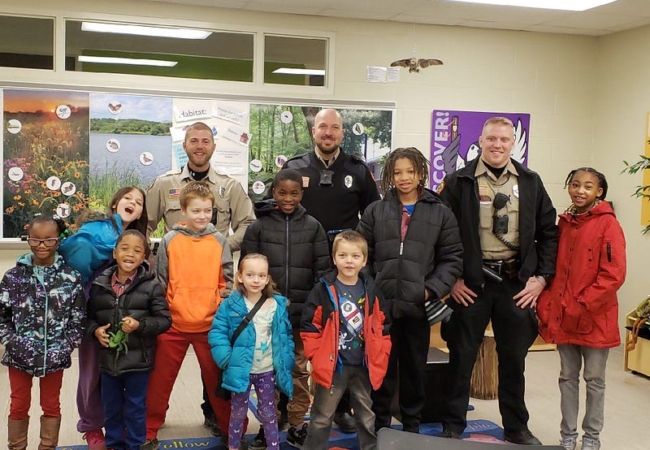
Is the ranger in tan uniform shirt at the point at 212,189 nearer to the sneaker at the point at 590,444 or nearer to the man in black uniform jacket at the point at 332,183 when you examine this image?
the man in black uniform jacket at the point at 332,183

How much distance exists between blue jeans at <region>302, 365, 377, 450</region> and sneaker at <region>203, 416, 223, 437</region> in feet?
2.09

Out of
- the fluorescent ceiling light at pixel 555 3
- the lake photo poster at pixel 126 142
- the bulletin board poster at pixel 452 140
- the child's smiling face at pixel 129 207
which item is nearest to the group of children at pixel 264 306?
the child's smiling face at pixel 129 207

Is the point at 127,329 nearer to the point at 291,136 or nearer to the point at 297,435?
the point at 297,435

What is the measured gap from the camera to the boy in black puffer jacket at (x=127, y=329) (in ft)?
10.2

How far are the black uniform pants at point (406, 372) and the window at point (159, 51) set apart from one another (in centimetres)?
307

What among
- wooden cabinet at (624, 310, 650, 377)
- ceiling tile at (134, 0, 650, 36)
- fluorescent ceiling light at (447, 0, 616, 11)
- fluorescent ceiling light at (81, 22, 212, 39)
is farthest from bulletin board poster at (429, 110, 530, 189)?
fluorescent ceiling light at (81, 22, 212, 39)

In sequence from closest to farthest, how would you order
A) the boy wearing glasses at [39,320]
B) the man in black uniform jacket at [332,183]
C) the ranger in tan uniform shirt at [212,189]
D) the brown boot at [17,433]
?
the boy wearing glasses at [39,320] < the brown boot at [17,433] < the ranger in tan uniform shirt at [212,189] < the man in black uniform jacket at [332,183]

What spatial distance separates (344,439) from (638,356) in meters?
2.70

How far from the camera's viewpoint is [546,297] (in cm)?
360

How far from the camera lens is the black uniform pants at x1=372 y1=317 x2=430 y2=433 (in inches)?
136

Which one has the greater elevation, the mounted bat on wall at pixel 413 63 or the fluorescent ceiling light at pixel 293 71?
the mounted bat on wall at pixel 413 63

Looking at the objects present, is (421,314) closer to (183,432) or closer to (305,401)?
(305,401)

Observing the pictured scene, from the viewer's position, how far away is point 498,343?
11.9 ft

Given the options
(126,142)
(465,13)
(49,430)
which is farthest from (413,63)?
(49,430)
